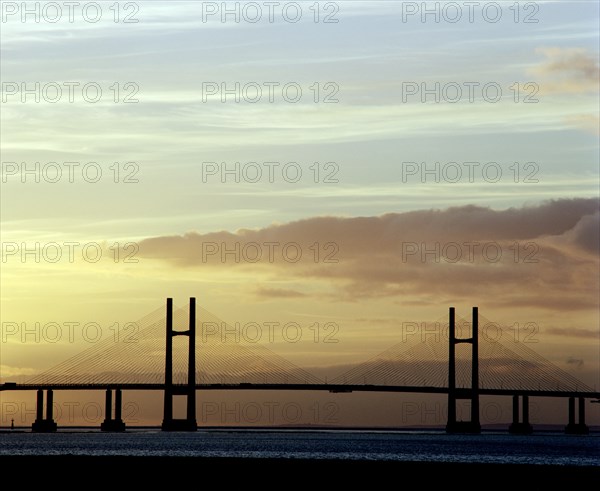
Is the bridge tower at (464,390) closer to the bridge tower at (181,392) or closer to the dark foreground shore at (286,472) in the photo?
the bridge tower at (181,392)

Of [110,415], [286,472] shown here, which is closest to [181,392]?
[110,415]

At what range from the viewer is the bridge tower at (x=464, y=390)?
407 ft

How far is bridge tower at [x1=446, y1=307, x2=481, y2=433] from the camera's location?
12406cm

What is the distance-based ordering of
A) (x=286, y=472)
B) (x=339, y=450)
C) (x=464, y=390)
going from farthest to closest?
(x=464, y=390) < (x=339, y=450) < (x=286, y=472)

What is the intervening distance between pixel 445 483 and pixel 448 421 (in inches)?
3546

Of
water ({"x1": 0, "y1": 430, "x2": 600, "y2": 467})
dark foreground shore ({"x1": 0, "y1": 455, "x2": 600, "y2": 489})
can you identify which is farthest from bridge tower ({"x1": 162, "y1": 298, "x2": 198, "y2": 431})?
dark foreground shore ({"x1": 0, "y1": 455, "x2": 600, "y2": 489})

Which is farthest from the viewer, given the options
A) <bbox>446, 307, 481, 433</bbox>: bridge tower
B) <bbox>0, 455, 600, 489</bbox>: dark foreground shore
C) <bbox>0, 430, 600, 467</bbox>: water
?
<bbox>446, 307, 481, 433</bbox>: bridge tower

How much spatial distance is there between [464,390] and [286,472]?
83888 mm

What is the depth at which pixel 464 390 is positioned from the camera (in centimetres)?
12450

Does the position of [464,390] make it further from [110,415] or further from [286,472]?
[286,472]

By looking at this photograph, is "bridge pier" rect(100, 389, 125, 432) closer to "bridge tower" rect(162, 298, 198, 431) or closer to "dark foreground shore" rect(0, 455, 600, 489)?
"bridge tower" rect(162, 298, 198, 431)

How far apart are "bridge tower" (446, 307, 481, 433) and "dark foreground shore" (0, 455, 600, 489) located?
73.9 metres

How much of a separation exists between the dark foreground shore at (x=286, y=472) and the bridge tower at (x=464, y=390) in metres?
73.9

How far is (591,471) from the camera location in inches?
1871
